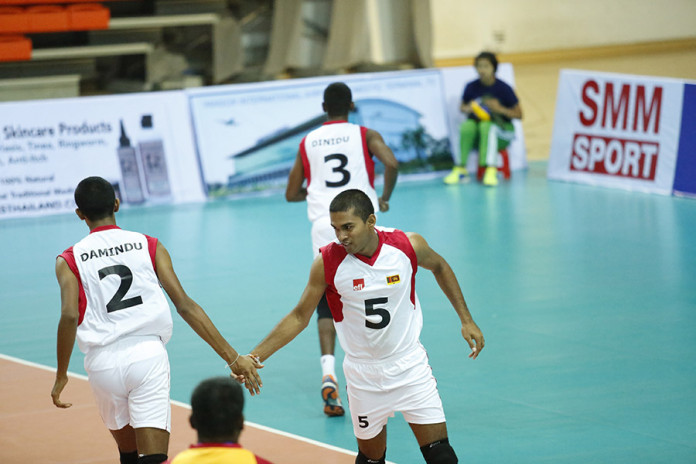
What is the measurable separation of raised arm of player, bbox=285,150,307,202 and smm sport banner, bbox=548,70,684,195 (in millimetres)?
7475

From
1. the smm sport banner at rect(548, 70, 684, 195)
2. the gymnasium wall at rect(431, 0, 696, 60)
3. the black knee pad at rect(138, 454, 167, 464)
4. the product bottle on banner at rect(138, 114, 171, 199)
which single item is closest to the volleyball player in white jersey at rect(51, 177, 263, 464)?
the black knee pad at rect(138, 454, 167, 464)

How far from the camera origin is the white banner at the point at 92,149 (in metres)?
13.8

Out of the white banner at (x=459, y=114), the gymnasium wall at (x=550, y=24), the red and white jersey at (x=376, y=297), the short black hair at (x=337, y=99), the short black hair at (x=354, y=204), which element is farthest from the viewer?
the gymnasium wall at (x=550, y=24)

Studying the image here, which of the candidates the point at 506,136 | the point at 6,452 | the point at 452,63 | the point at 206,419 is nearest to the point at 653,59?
the point at 452,63

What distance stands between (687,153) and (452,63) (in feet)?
39.7

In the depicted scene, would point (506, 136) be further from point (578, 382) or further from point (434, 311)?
point (578, 382)

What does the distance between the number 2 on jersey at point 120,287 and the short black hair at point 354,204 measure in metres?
1.01

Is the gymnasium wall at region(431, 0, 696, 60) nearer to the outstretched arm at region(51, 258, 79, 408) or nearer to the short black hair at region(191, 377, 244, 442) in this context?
the outstretched arm at region(51, 258, 79, 408)

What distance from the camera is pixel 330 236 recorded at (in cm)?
719

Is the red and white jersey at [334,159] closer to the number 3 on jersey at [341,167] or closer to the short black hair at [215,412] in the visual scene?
the number 3 on jersey at [341,167]

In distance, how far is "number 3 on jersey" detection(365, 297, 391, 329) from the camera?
5.03 metres

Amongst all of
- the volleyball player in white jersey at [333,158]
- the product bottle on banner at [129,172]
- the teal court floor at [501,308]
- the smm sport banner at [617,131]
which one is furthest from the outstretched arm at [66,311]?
the smm sport banner at [617,131]

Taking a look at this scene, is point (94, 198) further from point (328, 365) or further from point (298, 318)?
point (328, 365)

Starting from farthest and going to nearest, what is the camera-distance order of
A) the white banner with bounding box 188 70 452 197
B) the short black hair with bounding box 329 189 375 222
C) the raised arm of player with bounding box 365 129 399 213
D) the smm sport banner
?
the white banner with bounding box 188 70 452 197 → the smm sport banner → the raised arm of player with bounding box 365 129 399 213 → the short black hair with bounding box 329 189 375 222
